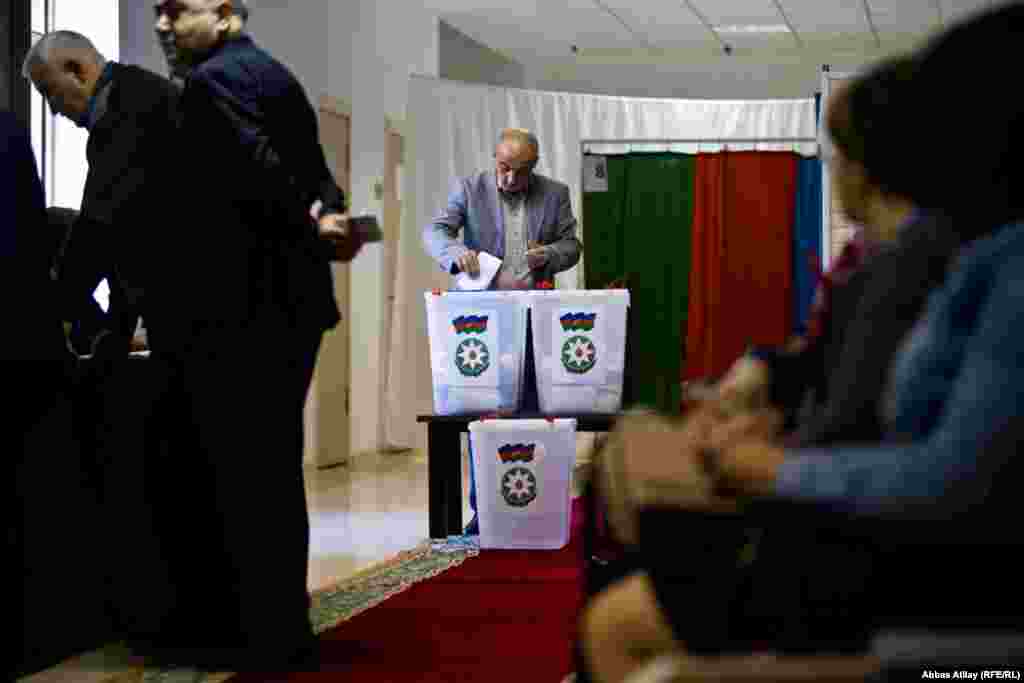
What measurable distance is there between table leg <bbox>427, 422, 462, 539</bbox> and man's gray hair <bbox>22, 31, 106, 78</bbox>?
7.50 feet

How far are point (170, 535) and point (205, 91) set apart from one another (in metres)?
1.03

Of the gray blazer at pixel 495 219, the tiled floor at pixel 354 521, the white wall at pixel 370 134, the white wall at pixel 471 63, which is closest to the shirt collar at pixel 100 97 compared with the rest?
the tiled floor at pixel 354 521

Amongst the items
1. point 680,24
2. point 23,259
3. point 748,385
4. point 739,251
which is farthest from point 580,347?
point 680,24

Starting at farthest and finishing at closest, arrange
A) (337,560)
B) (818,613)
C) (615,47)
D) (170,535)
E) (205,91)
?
(615,47)
(337,560)
(170,535)
(205,91)
(818,613)

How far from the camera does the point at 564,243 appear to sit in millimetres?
6012

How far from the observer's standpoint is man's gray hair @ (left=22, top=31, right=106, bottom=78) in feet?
11.9

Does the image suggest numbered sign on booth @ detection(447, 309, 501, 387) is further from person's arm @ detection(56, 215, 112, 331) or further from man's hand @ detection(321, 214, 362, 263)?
man's hand @ detection(321, 214, 362, 263)

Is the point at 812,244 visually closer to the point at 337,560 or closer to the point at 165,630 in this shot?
the point at 337,560

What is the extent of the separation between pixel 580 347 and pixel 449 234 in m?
0.88

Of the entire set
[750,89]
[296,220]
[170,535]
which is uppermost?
[750,89]

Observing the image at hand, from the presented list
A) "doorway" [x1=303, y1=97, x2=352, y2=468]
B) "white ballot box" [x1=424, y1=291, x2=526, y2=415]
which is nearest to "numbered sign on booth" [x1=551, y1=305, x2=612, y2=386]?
"white ballot box" [x1=424, y1=291, x2=526, y2=415]

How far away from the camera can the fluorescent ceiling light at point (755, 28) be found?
11742mm

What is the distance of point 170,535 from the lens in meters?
3.50

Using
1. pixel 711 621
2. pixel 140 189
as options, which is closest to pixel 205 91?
pixel 140 189
